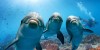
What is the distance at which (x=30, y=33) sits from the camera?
5.86 m

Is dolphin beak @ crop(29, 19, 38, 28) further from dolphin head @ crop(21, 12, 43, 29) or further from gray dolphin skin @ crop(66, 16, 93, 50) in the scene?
gray dolphin skin @ crop(66, 16, 93, 50)

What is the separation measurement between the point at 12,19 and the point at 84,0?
59.8 feet

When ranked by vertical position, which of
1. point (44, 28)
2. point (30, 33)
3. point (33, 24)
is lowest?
point (30, 33)

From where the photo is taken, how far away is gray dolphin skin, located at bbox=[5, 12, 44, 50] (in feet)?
18.5

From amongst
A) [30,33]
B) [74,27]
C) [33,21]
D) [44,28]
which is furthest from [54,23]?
[33,21]

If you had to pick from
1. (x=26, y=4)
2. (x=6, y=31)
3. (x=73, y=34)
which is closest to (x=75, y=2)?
(x=26, y=4)

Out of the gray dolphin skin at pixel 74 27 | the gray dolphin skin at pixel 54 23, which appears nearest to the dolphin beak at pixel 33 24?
the gray dolphin skin at pixel 54 23

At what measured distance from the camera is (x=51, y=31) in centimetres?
784

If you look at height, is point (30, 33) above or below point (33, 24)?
below

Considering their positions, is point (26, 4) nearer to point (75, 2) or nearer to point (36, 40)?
point (75, 2)

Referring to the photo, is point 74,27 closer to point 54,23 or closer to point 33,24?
point 54,23

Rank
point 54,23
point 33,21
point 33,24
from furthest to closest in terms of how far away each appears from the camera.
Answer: point 54,23, point 33,21, point 33,24

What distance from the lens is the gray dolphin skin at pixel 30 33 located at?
565 centimetres

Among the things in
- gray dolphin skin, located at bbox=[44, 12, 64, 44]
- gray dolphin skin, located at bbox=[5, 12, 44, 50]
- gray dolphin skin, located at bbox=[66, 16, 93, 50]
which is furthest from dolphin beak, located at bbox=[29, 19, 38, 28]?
gray dolphin skin, located at bbox=[66, 16, 93, 50]
